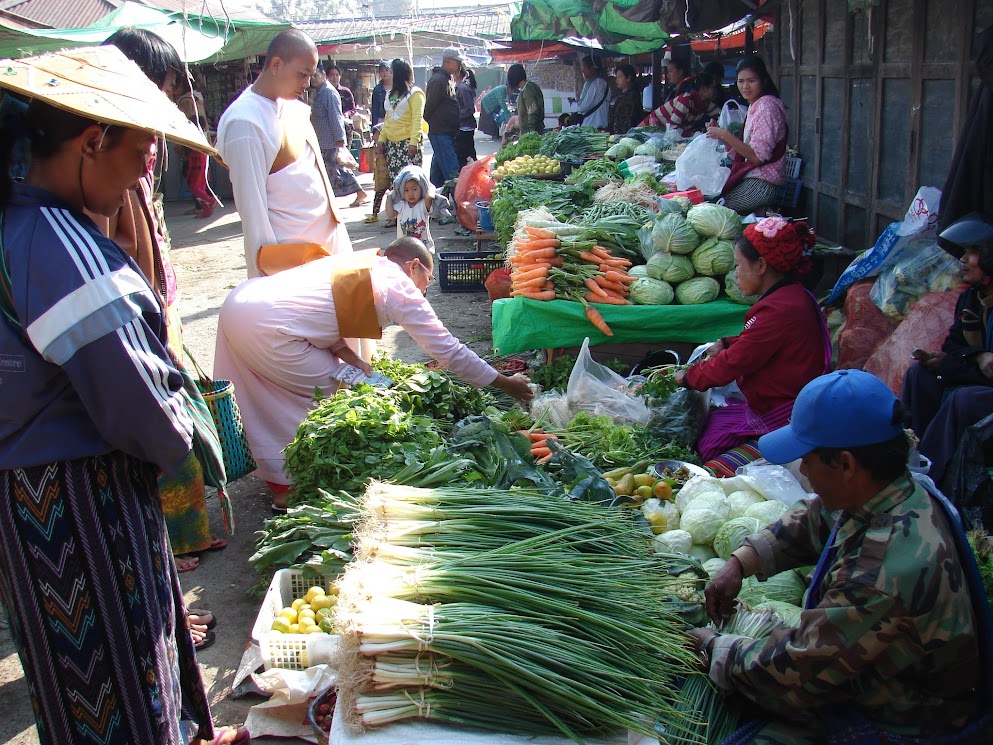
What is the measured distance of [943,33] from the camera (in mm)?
5117

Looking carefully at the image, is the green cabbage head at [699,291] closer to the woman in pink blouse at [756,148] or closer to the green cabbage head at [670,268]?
the green cabbage head at [670,268]

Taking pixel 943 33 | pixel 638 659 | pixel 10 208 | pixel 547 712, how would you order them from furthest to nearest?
1. pixel 943 33
2. pixel 638 659
3. pixel 547 712
4. pixel 10 208

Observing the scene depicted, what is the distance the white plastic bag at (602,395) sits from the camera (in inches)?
181

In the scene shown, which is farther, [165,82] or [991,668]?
[165,82]

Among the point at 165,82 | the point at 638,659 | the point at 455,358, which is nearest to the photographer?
the point at 638,659

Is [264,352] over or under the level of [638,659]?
over

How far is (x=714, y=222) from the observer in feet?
18.1

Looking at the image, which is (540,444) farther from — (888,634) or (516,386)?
(888,634)

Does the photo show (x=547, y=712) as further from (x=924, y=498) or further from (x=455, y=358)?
(x=455, y=358)

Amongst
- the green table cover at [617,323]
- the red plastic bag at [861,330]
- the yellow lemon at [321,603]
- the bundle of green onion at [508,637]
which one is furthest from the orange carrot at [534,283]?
the bundle of green onion at [508,637]

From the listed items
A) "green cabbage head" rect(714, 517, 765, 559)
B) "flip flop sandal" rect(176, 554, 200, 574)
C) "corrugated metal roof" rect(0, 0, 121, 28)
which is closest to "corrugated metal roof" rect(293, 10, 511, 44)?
"corrugated metal roof" rect(0, 0, 121, 28)

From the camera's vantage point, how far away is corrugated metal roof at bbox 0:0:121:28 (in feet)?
42.2

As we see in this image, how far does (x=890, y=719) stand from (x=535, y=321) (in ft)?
12.4

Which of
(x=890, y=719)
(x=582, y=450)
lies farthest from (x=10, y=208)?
(x=582, y=450)
